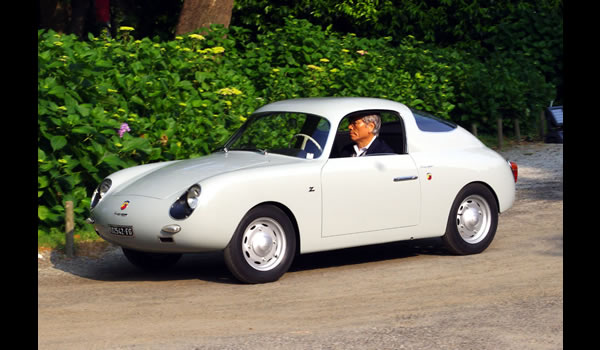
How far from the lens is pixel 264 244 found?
857 cm

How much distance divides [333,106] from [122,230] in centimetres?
234

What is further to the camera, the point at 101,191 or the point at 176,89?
the point at 176,89

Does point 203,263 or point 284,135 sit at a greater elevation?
point 284,135

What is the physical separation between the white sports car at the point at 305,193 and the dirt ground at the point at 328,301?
0.32 meters

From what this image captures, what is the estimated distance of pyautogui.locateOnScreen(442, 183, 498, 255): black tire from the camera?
982 centimetres

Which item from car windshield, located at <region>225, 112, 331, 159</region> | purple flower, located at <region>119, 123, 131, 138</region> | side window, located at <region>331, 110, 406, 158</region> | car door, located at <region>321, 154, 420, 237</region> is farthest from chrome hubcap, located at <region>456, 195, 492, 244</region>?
purple flower, located at <region>119, 123, 131, 138</region>

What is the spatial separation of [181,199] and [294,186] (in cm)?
99

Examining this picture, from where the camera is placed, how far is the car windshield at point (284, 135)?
30.3 feet

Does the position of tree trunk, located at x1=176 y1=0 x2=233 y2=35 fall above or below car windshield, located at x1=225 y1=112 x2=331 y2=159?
above

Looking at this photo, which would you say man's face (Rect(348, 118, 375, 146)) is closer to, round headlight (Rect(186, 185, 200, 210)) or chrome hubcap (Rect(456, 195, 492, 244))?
chrome hubcap (Rect(456, 195, 492, 244))

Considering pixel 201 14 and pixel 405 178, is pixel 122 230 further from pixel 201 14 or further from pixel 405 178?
pixel 201 14

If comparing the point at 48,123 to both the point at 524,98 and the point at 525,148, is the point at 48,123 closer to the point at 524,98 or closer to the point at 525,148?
the point at 525,148

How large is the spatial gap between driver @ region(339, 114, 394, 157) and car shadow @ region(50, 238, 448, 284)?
1.08 metres

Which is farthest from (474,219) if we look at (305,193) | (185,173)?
(185,173)
